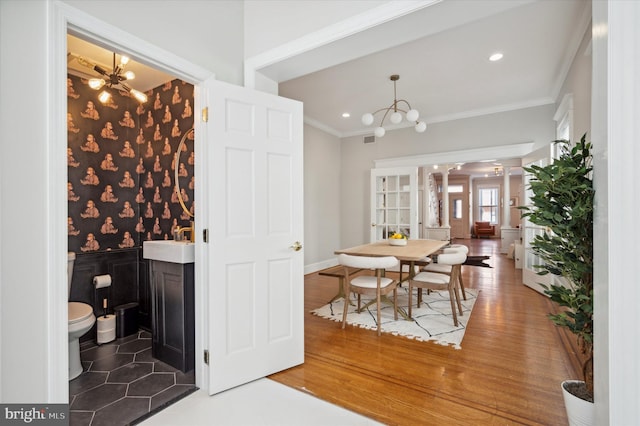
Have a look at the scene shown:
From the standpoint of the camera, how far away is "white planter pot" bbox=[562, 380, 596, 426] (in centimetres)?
138

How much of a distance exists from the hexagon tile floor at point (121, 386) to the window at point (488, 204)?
603 inches

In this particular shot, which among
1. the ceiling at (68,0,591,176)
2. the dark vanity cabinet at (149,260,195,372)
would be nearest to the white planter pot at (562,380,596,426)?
the ceiling at (68,0,591,176)

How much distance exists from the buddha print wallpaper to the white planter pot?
9.94 ft

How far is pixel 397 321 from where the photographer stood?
3334mm

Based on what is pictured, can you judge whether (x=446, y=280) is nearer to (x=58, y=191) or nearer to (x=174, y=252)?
(x=174, y=252)

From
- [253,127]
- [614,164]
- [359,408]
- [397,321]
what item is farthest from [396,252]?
[614,164]

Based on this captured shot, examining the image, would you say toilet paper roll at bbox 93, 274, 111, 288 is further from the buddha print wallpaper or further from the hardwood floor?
the hardwood floor

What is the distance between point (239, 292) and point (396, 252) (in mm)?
2055

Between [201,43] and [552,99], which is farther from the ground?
[552,99]

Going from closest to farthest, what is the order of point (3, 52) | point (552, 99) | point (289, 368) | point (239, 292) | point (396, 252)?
point (3, 52) → point (239, 292) → point (289, 368) → point (396, 252) → point (552, 99)

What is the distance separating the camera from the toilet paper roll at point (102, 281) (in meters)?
2.91

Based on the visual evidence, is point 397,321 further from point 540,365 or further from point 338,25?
point 338,25

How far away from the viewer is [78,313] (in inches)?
90.7

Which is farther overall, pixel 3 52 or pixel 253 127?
pixel 253 127
